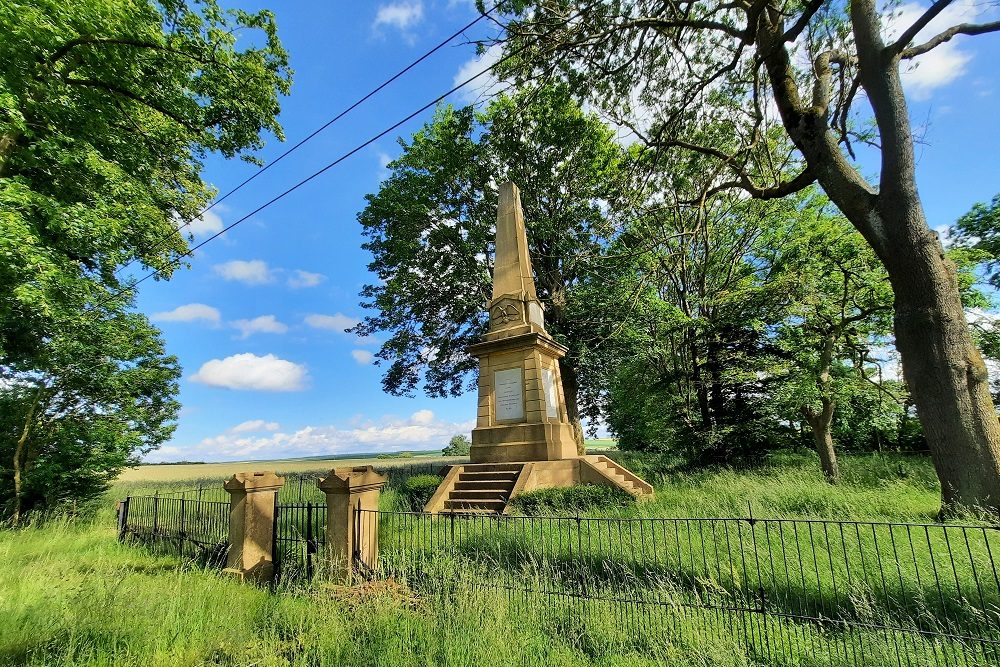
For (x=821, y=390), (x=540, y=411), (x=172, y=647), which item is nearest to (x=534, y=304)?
(x=540, y=411)

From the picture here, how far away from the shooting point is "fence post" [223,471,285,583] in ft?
21.6

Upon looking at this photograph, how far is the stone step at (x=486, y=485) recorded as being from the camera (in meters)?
11.4

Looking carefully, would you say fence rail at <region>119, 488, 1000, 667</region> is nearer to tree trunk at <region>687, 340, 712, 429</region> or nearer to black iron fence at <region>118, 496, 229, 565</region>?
black iron fence at <region>118, 496, 229, 565</region>

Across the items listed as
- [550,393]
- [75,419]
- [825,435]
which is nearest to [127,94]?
[75,419]

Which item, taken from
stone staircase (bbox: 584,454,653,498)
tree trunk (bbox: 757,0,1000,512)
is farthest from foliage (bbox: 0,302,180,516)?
tree trunk (bbox: 757,0,1000,512)

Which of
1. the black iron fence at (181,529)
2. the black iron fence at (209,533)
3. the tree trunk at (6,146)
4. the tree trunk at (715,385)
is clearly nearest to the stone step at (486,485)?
the black iron fence at (209,533)

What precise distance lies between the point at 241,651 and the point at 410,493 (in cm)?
967

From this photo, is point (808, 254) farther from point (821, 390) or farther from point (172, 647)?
point (172, 647)

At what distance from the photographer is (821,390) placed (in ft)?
37.4

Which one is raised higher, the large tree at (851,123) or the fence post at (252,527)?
the large tree at (851,123)

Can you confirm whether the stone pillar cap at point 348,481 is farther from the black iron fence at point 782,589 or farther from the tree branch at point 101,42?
the tree branch at point 101,42

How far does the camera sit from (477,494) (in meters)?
11.6

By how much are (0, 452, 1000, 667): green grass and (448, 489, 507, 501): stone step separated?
4099mm

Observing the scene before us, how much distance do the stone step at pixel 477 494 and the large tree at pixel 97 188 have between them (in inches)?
369
